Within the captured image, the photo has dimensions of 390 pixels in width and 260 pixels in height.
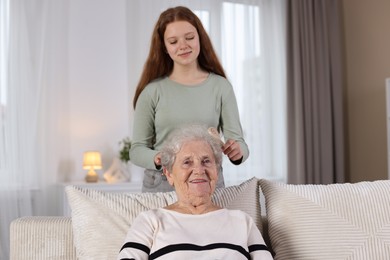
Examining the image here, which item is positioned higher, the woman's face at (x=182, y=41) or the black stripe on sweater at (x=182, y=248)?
the woman's face at (x=182, y=41)

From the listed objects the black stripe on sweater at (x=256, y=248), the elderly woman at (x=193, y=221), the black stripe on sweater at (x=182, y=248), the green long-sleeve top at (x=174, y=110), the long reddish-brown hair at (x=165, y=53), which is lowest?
the black stripe on sweater at (x=256, y=248)

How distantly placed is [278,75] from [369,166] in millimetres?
1162

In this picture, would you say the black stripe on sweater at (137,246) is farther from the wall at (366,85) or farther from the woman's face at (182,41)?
the wall at (366,85)

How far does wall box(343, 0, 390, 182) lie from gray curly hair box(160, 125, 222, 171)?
3616 millimetres

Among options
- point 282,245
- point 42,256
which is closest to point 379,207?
point 282,245

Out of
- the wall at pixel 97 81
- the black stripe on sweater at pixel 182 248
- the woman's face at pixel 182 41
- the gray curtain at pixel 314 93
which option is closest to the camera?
the black stripe on sweater at pixel 182 248

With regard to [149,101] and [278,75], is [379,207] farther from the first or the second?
[278,75]

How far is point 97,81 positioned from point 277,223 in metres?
3.22

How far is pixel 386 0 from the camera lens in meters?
5.19

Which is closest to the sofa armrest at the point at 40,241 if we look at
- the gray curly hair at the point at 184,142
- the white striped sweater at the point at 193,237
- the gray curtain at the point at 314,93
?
the white striped sweater at the point at 193,237

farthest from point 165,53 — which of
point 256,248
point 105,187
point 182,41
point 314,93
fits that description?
point 314,93

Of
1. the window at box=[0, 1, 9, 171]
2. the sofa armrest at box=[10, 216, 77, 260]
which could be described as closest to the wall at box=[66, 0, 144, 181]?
the window at box=[0, 1, 9, 171]

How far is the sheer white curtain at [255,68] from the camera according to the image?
17.3 ft

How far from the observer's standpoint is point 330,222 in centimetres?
196
